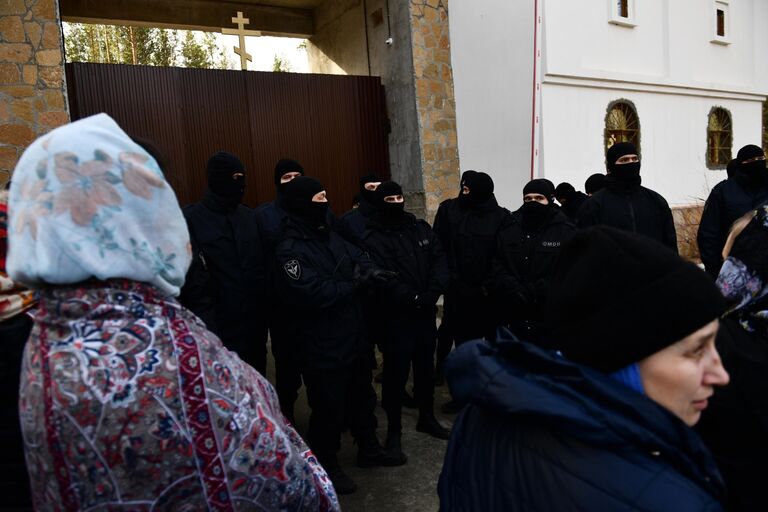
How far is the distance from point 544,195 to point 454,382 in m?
3.45

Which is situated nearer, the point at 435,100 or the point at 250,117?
the point at 250,117

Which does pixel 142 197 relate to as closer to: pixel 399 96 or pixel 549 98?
pixel 399 96

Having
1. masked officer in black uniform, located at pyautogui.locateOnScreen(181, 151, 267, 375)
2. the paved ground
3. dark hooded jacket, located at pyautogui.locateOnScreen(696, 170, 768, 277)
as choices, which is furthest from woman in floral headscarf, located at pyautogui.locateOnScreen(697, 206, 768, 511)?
dark hooded jacket, located at pyautogui.locateOnScreen(696, 170, 768, 277)

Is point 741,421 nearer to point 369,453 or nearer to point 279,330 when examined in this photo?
point 369,453

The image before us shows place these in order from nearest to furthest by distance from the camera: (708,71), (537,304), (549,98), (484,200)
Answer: (537,304) < (484,200) < (549,98) < (708,71)

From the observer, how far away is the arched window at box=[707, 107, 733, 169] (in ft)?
46.2

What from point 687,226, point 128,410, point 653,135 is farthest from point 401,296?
point 687,226

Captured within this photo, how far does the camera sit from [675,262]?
3.43ft

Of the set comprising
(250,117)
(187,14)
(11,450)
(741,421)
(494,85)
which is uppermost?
(187,14)

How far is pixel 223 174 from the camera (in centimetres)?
379

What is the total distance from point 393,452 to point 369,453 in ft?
0.56

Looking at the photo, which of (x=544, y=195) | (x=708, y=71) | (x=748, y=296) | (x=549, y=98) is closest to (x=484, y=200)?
(x=544, y=195)

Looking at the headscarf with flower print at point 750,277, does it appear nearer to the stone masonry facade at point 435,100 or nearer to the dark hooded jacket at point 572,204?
the dark hooded jacket at point 572,204

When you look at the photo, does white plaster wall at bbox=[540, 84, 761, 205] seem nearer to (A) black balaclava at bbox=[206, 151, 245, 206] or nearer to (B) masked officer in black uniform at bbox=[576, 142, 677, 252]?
(B) masked officer in black uniform at bbox=[576, 142, 677, 252]
